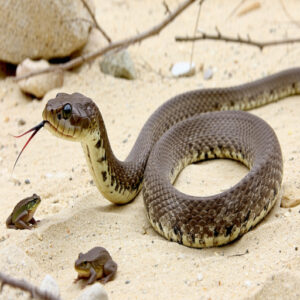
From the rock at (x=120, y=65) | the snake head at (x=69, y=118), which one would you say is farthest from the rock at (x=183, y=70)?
the snake head at (x=69, y=118)

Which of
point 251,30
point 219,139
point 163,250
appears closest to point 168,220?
point 163,250

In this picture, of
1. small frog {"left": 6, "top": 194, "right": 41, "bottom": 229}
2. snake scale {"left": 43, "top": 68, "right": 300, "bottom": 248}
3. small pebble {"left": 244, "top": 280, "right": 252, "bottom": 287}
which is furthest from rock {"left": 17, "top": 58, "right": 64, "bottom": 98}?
small pebble {"left": 244, "top": 280, "right": 252, "bottom": 287}

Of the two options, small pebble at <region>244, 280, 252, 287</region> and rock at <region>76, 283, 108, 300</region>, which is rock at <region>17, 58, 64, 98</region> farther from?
small pebble at <region>244, 280, 252, 287</region>

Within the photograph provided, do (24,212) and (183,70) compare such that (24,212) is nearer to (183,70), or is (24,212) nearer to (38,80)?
(38,80)

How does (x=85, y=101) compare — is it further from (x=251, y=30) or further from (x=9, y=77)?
(x=251, y=30)

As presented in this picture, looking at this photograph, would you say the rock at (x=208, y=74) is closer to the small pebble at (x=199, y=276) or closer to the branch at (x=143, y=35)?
the branch at (x=143, y=35)

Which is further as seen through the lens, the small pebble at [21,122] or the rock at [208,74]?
the rock at [208,74]
